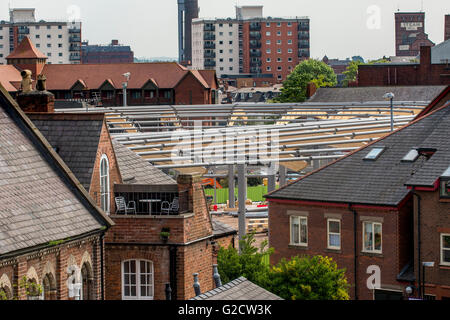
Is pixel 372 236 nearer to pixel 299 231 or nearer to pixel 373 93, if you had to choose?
→ pixel 299 231

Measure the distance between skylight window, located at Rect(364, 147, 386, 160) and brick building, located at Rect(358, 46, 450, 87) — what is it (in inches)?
3059

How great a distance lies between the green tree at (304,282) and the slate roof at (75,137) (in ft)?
26.2

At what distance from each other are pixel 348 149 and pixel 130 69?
102 meters

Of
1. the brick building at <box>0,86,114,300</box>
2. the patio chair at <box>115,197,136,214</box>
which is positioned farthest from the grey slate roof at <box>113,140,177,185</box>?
the brick building at <box>0,86,114,300</box>

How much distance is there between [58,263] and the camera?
966 inches

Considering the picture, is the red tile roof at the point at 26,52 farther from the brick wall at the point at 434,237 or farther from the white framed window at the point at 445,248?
the white framed window at the point at 445,248

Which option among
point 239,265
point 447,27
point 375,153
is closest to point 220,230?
point 239,265

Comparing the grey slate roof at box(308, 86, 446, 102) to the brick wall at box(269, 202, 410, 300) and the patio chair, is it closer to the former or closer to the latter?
the brick wall at box(269, 202, 410, 300)

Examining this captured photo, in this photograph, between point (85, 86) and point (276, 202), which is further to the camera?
point (85, 86)

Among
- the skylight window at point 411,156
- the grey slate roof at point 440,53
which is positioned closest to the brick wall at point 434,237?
the skylight window at point 411,156
